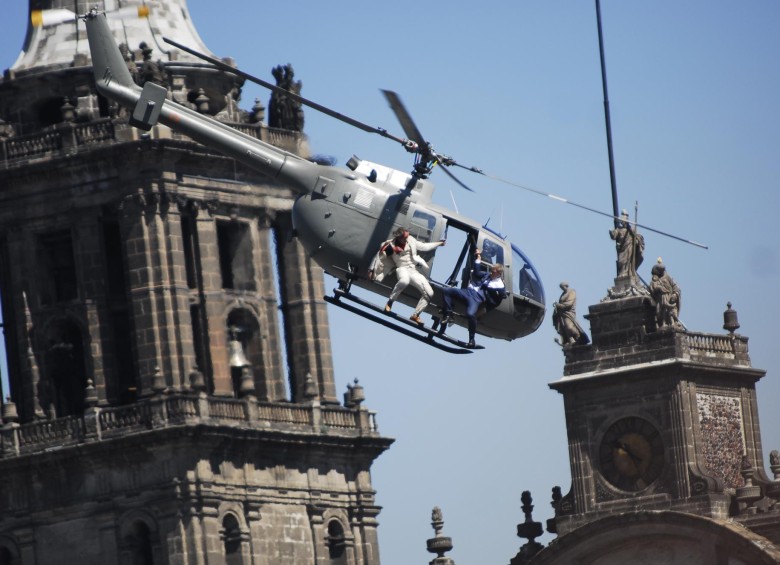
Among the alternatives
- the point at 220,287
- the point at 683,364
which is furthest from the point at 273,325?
the point at 683,364

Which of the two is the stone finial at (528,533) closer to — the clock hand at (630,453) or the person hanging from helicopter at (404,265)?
the clock hand at (630,453)

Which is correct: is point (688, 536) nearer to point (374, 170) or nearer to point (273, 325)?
point (374, 170)

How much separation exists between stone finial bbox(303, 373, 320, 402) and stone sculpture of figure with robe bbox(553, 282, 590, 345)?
2749 cm

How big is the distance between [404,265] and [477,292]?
2.34 meters

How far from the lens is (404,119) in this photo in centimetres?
10238

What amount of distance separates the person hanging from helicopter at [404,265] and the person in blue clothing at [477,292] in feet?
2.19

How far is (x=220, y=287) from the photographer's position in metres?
149

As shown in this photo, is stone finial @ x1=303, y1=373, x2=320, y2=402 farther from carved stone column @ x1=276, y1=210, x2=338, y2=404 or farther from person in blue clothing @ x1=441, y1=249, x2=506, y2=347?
person in blue clothing @ x1=441, y1=249, x2=506, y2=347

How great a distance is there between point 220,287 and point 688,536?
116ft

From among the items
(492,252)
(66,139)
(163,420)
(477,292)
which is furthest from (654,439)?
(66,139)

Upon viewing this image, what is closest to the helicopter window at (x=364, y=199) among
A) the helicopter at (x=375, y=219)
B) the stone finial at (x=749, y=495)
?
the helicopter at (x=375, y=219)

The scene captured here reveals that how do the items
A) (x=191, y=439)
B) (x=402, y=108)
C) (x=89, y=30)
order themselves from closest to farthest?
(x=402, y=108) → (x=89, y=30) → (x=191, y=439)

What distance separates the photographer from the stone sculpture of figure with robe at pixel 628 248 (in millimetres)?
123875

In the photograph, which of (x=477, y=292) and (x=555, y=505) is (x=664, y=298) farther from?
(x=477, y=292)
